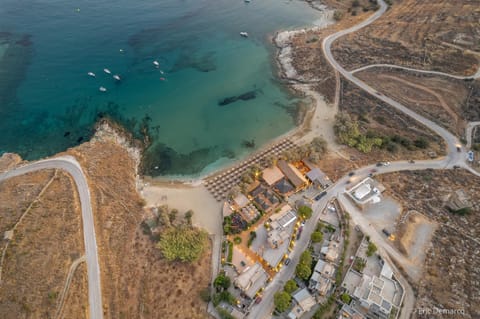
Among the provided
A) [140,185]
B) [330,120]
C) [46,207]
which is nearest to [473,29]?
[330,120]

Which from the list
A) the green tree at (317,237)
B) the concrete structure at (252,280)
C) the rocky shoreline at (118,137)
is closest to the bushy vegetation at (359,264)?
the green tree at (317,237)

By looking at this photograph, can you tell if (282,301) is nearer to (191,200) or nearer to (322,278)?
(322,278)

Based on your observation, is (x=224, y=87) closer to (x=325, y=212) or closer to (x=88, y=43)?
(x=325, y=212)

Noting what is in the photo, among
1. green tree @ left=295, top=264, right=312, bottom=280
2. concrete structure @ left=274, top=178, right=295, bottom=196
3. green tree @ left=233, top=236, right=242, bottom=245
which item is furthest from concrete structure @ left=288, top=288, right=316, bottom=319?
concrete structure @ left=274, top=178, right=295, bottom=196

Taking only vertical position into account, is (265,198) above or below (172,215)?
below

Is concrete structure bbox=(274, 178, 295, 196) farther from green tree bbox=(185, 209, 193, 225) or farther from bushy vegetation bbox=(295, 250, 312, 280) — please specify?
green tree bbox=(185, 209, 193, 225)

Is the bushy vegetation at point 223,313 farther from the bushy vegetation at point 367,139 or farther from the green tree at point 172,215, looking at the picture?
the bushy vegetation at point 367,139

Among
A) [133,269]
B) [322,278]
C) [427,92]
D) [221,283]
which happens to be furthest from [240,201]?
[427,92]
